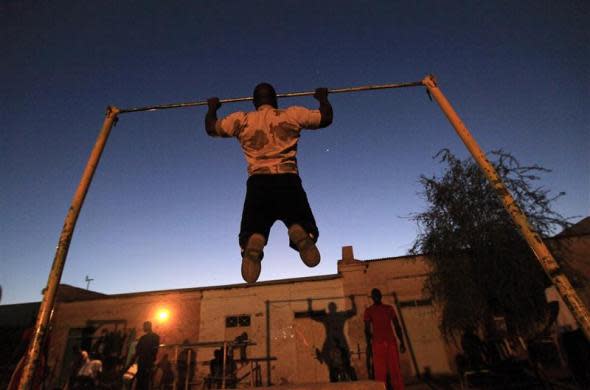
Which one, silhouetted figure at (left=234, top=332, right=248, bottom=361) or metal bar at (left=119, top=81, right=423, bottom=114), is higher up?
metal bar at (left=119, top=81, right=423, bottom=114)

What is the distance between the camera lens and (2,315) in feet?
80.6

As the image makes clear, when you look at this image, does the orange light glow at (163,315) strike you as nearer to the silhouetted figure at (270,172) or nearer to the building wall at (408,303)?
the building wall at (408,303)

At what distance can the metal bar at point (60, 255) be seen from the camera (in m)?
2.65

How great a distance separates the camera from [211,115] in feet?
11.6

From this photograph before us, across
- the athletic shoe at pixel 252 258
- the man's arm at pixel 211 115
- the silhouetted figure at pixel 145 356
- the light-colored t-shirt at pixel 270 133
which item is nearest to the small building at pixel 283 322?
the silhouetted figure at pixel 145 356

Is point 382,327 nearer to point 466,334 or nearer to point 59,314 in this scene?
point 466,334

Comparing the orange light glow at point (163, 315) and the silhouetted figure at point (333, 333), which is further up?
the orange light glow at point (163, 315)

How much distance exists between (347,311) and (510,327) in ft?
21.7

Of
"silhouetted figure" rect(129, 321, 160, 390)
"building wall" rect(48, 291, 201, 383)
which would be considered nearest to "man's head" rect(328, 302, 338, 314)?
"building wall" rect(48, 291, 201, 383)

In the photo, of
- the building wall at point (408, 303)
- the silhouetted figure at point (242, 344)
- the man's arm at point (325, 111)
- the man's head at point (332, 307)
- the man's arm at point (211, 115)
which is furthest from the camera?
the man's head at point (332, 307)

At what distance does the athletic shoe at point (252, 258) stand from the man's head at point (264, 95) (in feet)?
4.98

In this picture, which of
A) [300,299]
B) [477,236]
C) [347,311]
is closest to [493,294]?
[477,236]

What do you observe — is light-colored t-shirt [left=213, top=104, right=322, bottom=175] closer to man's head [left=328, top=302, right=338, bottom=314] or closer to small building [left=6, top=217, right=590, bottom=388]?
small building [left=6, top=217, right=590, bottom=388]

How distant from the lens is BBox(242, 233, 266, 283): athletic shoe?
2.56m
